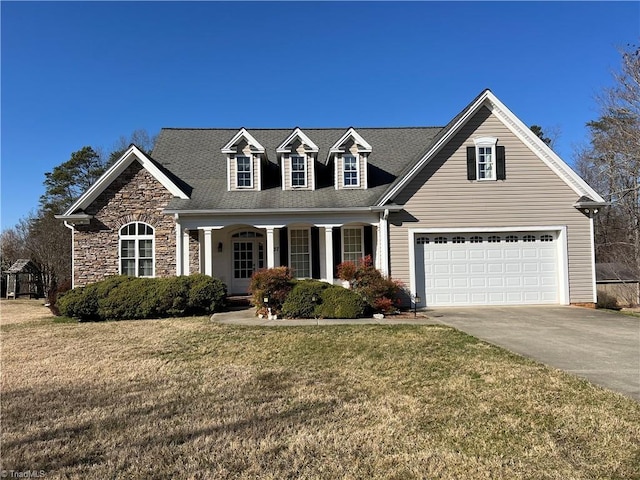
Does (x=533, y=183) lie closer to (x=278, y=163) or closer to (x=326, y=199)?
(x=326, y=199)

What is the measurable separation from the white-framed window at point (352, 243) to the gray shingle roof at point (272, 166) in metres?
1.33

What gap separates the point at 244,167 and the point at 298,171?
6.99 ft

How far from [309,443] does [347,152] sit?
12.9m

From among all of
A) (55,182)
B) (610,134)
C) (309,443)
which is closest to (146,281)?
(309,443)

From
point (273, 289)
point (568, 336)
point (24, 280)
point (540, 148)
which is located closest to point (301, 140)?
point (273, 289)

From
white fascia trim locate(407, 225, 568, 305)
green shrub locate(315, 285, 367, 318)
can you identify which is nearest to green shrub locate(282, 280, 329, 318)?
green shrub locate(315, 285, 367, 318)

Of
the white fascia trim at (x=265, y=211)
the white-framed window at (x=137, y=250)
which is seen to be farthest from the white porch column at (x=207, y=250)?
the white-framed window at (x=137, y=250)

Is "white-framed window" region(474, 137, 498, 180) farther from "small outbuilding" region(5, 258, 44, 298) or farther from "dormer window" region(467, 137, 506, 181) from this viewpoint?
"small outbuilding" region(5, 258, 44, 298)

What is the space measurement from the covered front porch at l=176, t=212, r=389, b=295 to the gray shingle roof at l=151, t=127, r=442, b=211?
580 millimetres

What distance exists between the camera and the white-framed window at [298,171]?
51.5 feet

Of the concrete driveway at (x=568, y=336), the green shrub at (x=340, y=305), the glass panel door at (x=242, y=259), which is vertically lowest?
the concrete driveway at (x=568, y=336)

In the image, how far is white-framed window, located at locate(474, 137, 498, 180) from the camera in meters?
13.9

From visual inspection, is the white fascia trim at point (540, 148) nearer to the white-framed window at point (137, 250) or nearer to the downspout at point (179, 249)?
the downspout at point (179, 249)

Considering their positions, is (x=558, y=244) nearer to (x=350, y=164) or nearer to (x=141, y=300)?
(x=350, y=164)
